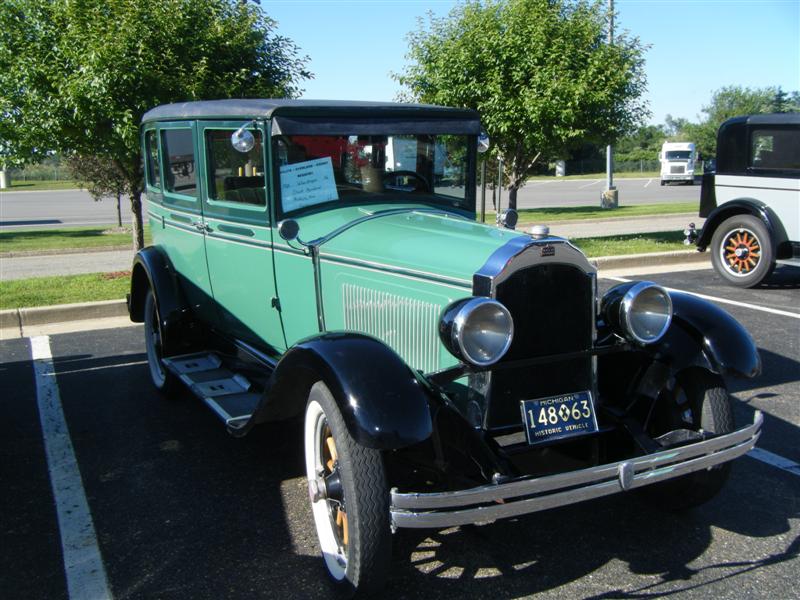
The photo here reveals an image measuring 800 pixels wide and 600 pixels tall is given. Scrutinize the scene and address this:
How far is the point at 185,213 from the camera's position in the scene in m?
5.00

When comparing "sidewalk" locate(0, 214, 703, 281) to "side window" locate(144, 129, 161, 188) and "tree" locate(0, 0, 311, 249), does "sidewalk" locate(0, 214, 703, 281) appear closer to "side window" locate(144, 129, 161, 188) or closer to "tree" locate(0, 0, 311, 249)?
"tree" locate(0, 0, 311, 249)

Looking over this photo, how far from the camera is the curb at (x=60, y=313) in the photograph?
24.2ft

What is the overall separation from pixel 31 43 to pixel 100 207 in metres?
20.4

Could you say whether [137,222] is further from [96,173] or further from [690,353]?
[690,353]

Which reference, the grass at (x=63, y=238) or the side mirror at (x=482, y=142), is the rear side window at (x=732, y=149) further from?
the grass at (x=63, y=238)

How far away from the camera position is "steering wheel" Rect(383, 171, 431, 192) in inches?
168

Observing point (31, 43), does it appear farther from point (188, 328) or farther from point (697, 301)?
point (697, 301)

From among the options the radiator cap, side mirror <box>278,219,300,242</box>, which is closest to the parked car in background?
the radiator cap

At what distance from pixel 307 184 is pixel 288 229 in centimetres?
46

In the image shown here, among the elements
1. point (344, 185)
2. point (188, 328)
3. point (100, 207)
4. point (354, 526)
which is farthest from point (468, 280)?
point (100, 207)

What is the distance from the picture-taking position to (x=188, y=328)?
16.8 ft

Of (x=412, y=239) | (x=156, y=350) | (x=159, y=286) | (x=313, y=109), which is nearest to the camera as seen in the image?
(x=412, y=239)

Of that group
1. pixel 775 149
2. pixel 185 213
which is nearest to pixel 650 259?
pixel 775 149

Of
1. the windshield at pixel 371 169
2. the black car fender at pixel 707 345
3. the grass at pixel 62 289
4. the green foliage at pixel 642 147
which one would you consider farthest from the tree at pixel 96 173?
the green foliage at pixel 642 147
